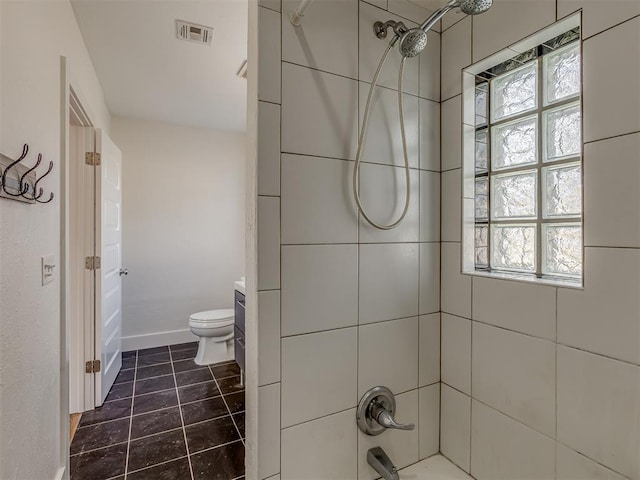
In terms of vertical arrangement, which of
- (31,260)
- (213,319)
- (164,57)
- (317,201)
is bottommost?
(213,319)

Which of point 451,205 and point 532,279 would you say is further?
point 451,205

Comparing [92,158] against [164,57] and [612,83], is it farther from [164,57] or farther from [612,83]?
[612,83]

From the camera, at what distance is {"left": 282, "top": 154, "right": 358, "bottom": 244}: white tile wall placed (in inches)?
41.7

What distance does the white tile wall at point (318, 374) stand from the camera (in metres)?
1.07

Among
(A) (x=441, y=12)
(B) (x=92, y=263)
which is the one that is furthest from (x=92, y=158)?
(A) (x=441, y=12)

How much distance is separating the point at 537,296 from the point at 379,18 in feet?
3.87

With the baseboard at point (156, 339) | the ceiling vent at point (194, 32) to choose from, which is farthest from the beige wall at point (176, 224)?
the ceiling vent at point (194, 32)

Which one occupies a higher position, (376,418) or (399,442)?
(376,418)

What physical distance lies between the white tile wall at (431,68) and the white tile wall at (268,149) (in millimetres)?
691

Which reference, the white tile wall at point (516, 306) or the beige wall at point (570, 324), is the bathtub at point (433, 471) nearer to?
the beige wall at point (570, 324)

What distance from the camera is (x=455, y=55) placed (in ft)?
4.28

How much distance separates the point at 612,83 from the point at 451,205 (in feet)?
1.97

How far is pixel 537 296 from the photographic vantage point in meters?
1.04

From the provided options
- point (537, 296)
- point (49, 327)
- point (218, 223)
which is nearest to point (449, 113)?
point (537, 296)
